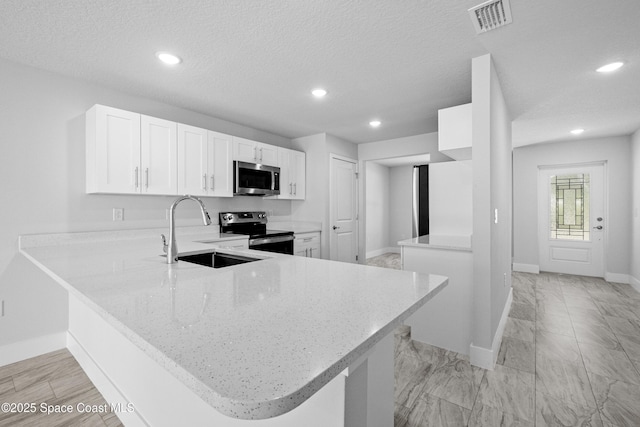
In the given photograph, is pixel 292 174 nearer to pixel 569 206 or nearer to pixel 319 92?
pixel 319 92

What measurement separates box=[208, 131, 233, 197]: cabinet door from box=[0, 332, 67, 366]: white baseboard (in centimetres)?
184

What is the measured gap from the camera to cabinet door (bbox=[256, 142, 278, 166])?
13.0ft

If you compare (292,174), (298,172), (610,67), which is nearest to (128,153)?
(292,174)

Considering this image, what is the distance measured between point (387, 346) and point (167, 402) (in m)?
0.98

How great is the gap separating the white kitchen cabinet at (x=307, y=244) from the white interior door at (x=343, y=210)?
279mm

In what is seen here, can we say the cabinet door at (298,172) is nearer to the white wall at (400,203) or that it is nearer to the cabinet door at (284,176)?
the cabinet door at (284,176)

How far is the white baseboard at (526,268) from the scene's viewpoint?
537 cm

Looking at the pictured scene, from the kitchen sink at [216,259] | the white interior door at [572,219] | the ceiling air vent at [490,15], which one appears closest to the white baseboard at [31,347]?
the kitchen sink at [216,259]

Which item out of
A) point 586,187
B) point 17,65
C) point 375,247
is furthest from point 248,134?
point 586,187

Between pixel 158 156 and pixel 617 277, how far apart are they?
265 inches

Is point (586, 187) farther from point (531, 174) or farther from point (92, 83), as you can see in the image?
point (92, 83)

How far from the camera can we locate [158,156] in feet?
9.52

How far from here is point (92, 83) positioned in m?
2.72

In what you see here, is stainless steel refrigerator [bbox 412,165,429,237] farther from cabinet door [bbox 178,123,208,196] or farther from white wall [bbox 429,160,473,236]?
cabinet door [bbox 178,123,208,196]
